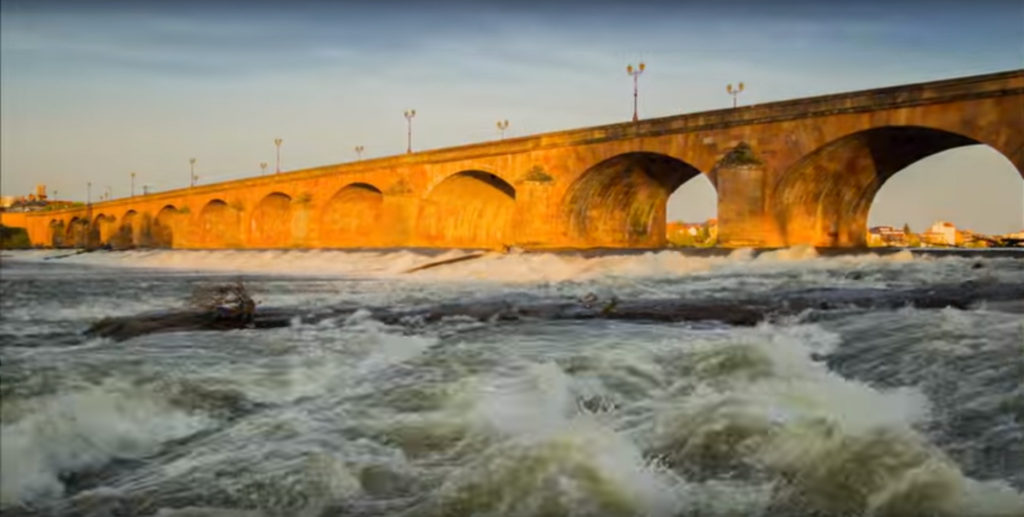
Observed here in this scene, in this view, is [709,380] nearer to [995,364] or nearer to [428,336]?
[995,364]

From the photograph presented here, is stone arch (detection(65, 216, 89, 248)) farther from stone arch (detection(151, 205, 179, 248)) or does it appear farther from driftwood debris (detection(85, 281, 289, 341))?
driftwood debris (detection(85, 281, 289, 341))

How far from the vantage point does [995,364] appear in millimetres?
6102

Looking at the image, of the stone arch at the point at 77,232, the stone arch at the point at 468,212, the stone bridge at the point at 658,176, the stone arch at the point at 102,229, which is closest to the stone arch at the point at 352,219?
the stone bridge at the point at 658,176

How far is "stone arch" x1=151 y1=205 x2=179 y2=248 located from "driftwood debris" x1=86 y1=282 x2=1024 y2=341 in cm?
6898

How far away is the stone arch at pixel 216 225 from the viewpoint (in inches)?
2670

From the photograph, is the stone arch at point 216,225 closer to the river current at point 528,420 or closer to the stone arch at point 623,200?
the stone arch at point 623,200

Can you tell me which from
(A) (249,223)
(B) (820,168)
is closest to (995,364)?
(B) (820,168)

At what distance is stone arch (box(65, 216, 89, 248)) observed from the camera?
9606 cm

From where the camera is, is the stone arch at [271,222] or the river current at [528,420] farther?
the stone arch at [271,222]

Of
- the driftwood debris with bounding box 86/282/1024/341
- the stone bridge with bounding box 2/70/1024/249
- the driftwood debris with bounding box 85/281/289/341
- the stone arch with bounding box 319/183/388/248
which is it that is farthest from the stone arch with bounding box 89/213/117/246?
the driftwood debris with bounding box 86/282/1024/341

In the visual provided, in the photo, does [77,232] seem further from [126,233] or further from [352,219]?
[352,219]

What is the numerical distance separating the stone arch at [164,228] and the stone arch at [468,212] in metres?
39.6

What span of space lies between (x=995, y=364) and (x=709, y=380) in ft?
7.95

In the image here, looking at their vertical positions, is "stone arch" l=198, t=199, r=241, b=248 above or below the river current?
above
